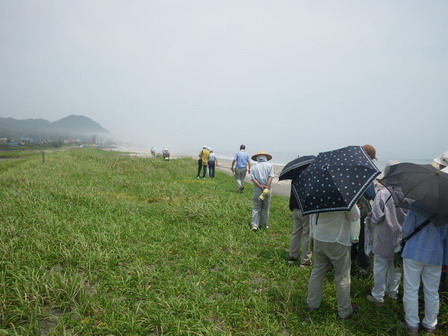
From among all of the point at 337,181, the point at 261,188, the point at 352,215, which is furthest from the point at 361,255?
the point at 261,188

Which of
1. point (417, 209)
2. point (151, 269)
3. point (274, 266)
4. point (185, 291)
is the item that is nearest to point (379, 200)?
point (417, 209)

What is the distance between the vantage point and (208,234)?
6.60m

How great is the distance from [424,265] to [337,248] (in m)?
0.98

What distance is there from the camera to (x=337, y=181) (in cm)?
318

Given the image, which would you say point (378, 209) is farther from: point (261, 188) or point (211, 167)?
point (211, 167)

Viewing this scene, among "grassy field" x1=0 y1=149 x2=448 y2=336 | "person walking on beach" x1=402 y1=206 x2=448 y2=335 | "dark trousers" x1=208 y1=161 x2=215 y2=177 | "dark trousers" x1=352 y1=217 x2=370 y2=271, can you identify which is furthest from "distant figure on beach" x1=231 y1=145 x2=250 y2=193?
"person walking on beach" x1=402 y1=206 x2=448 y2=335

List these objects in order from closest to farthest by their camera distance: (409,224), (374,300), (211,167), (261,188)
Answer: (409,224), (374,300), (261,188), (211,167)

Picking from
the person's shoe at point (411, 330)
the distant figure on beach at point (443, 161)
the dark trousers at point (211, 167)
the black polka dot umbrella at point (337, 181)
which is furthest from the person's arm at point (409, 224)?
the dark trousers at point (211, 167)

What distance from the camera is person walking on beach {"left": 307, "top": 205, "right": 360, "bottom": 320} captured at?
332 centimetres

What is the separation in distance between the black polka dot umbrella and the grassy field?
4.97ft

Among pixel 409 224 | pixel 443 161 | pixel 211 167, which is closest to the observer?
pixel 409 224

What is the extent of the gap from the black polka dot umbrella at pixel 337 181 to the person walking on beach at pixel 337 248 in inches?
11.8

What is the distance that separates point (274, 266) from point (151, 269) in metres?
2.22

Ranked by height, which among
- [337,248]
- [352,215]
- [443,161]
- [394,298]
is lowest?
[394,298]
